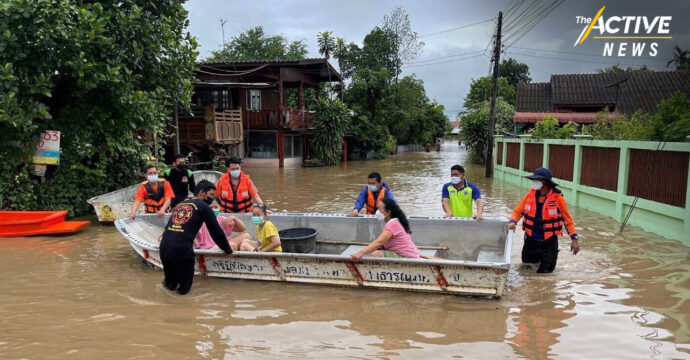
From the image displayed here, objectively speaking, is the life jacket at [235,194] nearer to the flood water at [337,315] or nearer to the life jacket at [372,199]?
the flood water at [337,315]

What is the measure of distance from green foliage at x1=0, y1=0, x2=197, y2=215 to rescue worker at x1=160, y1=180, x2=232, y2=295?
18.1 ft

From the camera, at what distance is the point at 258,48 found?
45.7m

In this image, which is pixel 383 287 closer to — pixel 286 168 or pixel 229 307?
pixel 229 307

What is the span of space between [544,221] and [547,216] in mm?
82

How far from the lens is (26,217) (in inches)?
368

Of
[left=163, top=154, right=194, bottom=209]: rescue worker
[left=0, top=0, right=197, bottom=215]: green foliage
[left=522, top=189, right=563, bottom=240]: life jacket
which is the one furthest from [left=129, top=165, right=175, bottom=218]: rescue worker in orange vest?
[left=522, top=189, right=563, bottom=240]: life jacket

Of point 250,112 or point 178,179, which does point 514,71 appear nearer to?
point 250,112

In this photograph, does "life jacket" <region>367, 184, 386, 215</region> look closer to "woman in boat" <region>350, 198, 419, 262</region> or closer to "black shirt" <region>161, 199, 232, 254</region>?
"woman in boat" <region>350, 198, 419, 262</region>

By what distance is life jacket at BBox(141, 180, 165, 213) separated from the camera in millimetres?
8766

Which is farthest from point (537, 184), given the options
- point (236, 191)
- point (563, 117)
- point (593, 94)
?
point (593, 94)

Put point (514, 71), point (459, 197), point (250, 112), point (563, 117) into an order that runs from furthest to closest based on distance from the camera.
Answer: point (514, 71)
point (563, 117)
point (250, 112)
point (459, 197)

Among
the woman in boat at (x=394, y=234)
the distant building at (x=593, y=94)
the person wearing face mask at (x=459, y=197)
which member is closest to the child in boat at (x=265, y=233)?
the woman in boat at (x=394, y=234)

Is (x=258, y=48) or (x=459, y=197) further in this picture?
(x=258, y=48)

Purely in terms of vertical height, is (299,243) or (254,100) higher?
(254,100)
